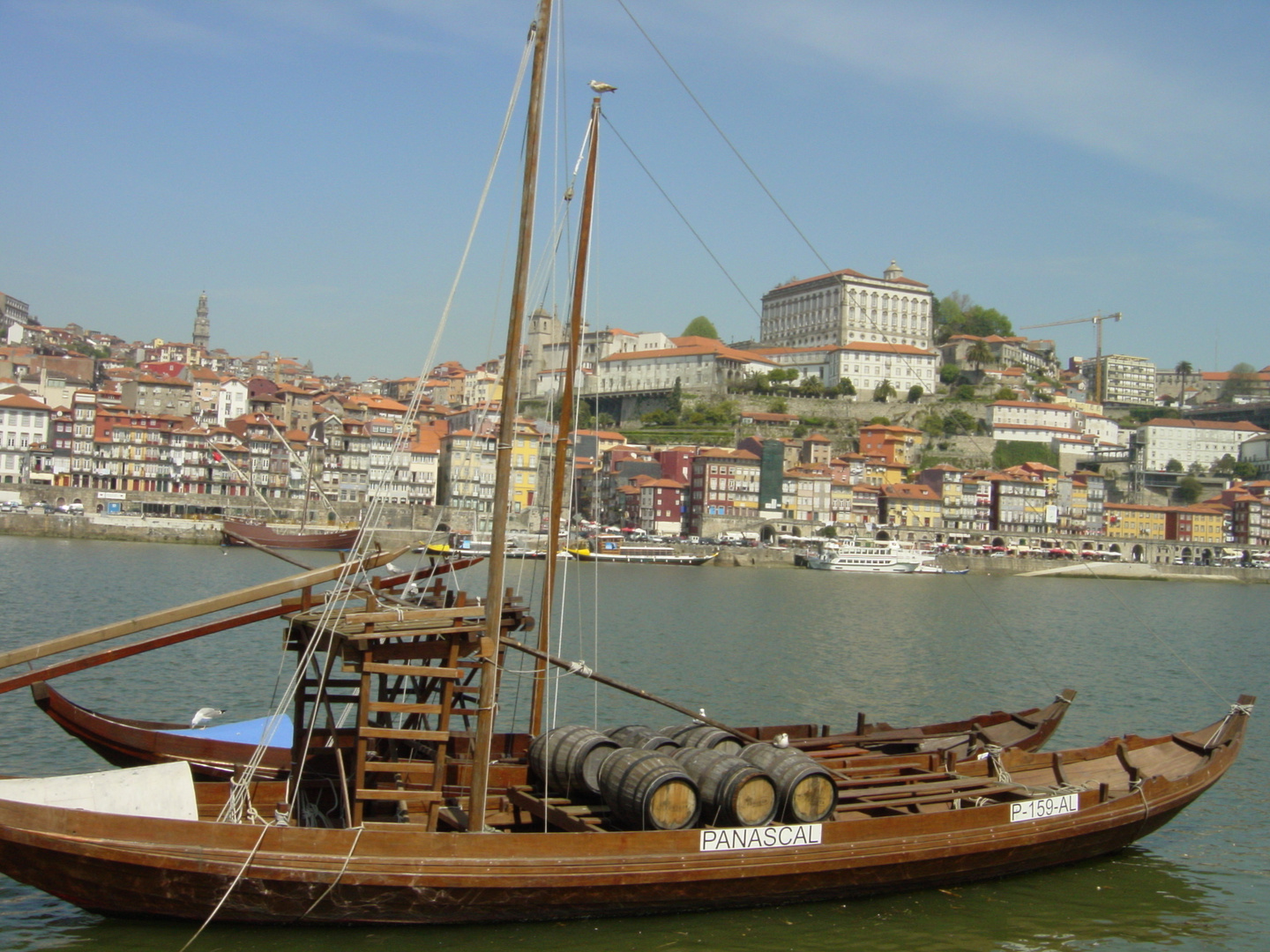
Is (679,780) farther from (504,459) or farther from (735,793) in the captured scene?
(504,459)

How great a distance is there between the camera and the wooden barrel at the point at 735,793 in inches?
374

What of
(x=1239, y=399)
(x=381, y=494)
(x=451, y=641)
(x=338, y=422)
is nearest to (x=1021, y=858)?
(x=451, y=641)

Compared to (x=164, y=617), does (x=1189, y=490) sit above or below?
above

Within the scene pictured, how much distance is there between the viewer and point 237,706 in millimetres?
18297

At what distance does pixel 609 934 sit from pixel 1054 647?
29.6m

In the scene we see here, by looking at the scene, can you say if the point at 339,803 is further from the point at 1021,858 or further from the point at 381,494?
the point at 1021,858

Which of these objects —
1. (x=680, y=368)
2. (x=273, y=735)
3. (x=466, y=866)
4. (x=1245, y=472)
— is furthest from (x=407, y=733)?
(x=1245, y=472)

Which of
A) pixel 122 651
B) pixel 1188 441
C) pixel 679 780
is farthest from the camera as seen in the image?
pixel 1188 441

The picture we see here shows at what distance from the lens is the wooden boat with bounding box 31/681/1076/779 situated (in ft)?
35.5

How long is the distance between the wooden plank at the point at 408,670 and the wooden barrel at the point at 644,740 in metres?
2.21

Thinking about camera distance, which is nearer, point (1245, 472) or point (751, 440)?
point (751, 440)

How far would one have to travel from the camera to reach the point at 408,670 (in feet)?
28.7

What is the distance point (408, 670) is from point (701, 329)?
141 meters

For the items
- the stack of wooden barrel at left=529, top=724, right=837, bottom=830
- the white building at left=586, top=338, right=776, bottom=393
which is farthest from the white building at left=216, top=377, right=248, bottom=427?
the stack of wooden barrel at left=529, top=724, right=837, bottom=830
